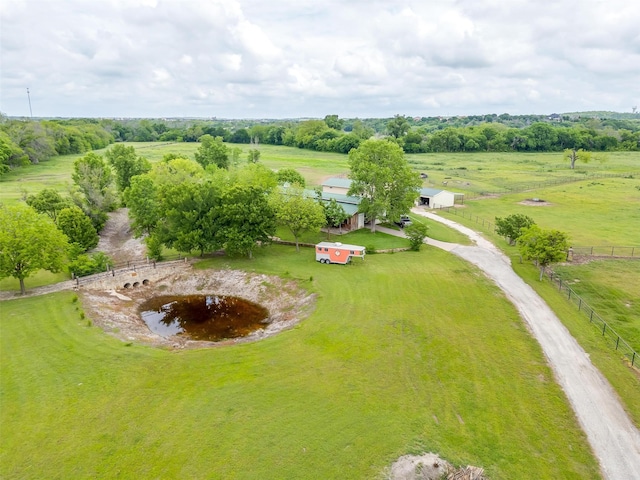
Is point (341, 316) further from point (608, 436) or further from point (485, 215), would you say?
point (485, 215)

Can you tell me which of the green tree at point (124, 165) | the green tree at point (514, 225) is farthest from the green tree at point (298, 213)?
the green tree at point (124, 165)

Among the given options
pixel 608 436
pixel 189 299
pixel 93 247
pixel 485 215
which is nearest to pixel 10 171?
pixel 93 247

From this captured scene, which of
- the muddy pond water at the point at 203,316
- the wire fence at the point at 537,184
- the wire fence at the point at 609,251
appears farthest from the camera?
the wire fence at the point at 537,184

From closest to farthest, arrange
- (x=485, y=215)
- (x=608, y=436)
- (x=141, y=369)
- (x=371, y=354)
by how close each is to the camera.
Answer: (x=608, y=436) < (x=141, y=369) < (x=371, y=354) < (x=485, y=215)

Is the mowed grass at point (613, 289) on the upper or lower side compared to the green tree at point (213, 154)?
lower

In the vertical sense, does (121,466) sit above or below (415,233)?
below

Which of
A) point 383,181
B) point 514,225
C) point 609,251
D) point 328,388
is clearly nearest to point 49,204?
point 383,181

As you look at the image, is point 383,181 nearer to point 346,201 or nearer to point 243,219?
point 346,201

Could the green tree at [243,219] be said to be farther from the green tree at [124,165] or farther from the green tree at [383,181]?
the green tree at [124,165]
